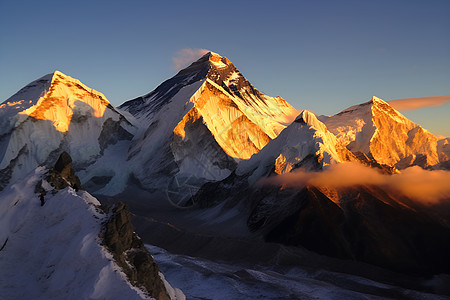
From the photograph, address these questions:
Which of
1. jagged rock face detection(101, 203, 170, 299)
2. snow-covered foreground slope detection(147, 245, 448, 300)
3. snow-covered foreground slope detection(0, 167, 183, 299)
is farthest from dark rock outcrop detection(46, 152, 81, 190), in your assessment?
snow-covered foreground slope detection(147, 245, 448, 300)

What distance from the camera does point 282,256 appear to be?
283 feet

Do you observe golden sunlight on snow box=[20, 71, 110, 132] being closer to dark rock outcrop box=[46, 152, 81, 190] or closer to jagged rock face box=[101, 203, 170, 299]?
dark rock outcrop box=[46, 152, 81, 190]

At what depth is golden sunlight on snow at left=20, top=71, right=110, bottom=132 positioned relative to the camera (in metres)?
174

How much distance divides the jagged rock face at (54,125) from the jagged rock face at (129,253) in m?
132

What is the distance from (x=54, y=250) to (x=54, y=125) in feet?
494

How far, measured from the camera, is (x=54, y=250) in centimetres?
3328

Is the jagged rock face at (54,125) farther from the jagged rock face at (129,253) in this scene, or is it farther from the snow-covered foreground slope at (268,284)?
the jagged rock face at (129,253)

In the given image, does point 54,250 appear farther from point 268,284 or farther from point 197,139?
point 197,139

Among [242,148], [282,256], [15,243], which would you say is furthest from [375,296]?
[242,148]

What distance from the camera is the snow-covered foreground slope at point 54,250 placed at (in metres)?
30.2

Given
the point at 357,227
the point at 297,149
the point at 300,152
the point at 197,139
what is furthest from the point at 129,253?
the point at 197,139

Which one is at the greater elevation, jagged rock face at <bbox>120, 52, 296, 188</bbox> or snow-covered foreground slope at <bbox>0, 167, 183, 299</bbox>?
jagged rock face at <bbox>120, 52, 296, 188</bbox>

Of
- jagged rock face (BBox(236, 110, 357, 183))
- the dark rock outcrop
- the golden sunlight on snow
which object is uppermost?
the golden sunlight on snow

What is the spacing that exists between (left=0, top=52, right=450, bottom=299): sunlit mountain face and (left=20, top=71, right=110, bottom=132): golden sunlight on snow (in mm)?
458
